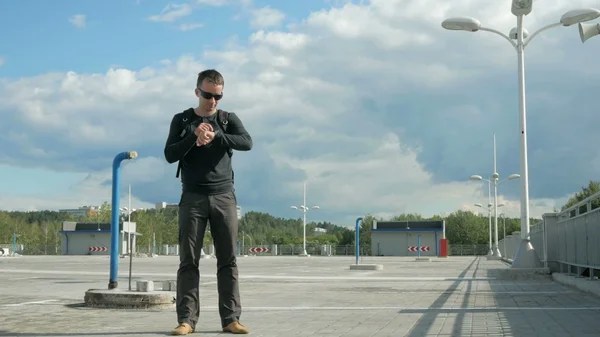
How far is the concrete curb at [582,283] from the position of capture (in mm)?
11151

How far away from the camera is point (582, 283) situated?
12430 millimetres

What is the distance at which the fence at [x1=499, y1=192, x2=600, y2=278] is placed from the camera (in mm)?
11938

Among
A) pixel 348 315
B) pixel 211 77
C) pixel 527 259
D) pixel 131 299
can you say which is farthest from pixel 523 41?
pixel 211 77

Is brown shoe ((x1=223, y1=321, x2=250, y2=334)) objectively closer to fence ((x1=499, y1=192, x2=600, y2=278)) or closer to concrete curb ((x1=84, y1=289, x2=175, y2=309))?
concrete curb ((x1=84, y1=289, x2=175, y2=309))

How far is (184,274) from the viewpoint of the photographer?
6.14 metres

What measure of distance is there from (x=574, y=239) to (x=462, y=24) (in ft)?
32.7

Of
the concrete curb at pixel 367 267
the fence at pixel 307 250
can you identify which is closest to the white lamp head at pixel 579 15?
the concrete curb at pixel 367 267

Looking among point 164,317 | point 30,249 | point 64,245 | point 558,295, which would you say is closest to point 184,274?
point 164,317

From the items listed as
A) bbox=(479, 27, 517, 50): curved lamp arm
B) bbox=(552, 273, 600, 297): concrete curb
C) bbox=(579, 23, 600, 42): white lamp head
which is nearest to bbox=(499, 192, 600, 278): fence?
bbox=(552, 273, 600, 297): concrete curb

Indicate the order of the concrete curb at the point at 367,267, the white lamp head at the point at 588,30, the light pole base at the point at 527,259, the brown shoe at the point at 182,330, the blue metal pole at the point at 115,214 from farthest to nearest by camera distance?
the concrete curb at the point at 367,267, the light pole base at the point at 527,259, the white lamp head at the point at 588,30, the blue metal pole at the point at 115,214, the brown shoe at the point at 182,330

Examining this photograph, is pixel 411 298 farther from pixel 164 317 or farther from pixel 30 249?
pixel 30 249

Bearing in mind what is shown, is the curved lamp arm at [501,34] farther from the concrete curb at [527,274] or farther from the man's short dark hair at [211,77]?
the man's short dark hair at [211,77]

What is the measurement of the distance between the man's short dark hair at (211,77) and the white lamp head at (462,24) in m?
17.0

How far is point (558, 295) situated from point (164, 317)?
661 centimetres
